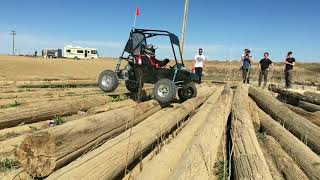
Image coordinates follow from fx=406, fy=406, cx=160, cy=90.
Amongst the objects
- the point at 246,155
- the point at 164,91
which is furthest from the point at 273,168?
the point at 164,91

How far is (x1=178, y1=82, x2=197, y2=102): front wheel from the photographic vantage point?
11586 millimetres

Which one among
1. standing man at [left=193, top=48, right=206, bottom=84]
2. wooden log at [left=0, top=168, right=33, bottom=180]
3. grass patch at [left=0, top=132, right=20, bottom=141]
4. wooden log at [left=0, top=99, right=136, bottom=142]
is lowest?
wooden log at [left=0, top=168, right=33, bottom=180]

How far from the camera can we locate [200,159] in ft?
16.6

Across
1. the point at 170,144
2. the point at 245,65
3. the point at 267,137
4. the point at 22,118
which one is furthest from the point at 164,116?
the point at 245,65

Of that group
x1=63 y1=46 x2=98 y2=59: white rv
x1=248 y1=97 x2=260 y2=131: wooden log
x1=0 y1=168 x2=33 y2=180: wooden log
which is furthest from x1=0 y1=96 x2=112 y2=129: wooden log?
x1=63 y1=46 x2=98 y2=59: white rv

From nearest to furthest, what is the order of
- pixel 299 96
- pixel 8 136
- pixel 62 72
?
pixel 8 136, pixel 299 96, pixel 62 72

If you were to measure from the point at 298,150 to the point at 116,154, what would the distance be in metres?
2.81

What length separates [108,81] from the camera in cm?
1094

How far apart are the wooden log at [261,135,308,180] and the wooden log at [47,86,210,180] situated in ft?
5.91

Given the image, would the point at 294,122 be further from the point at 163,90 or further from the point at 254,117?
the point at 163,90

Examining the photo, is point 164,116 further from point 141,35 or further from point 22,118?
point 141,35

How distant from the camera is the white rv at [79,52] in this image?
6222 cm

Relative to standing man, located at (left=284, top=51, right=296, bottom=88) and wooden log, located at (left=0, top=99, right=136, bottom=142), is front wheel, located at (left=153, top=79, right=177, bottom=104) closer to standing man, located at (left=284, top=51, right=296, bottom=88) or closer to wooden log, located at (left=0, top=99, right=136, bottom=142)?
wooden log, located at (left=0, top=99, right=136, bottom=142)

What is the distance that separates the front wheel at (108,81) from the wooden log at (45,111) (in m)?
0.96
